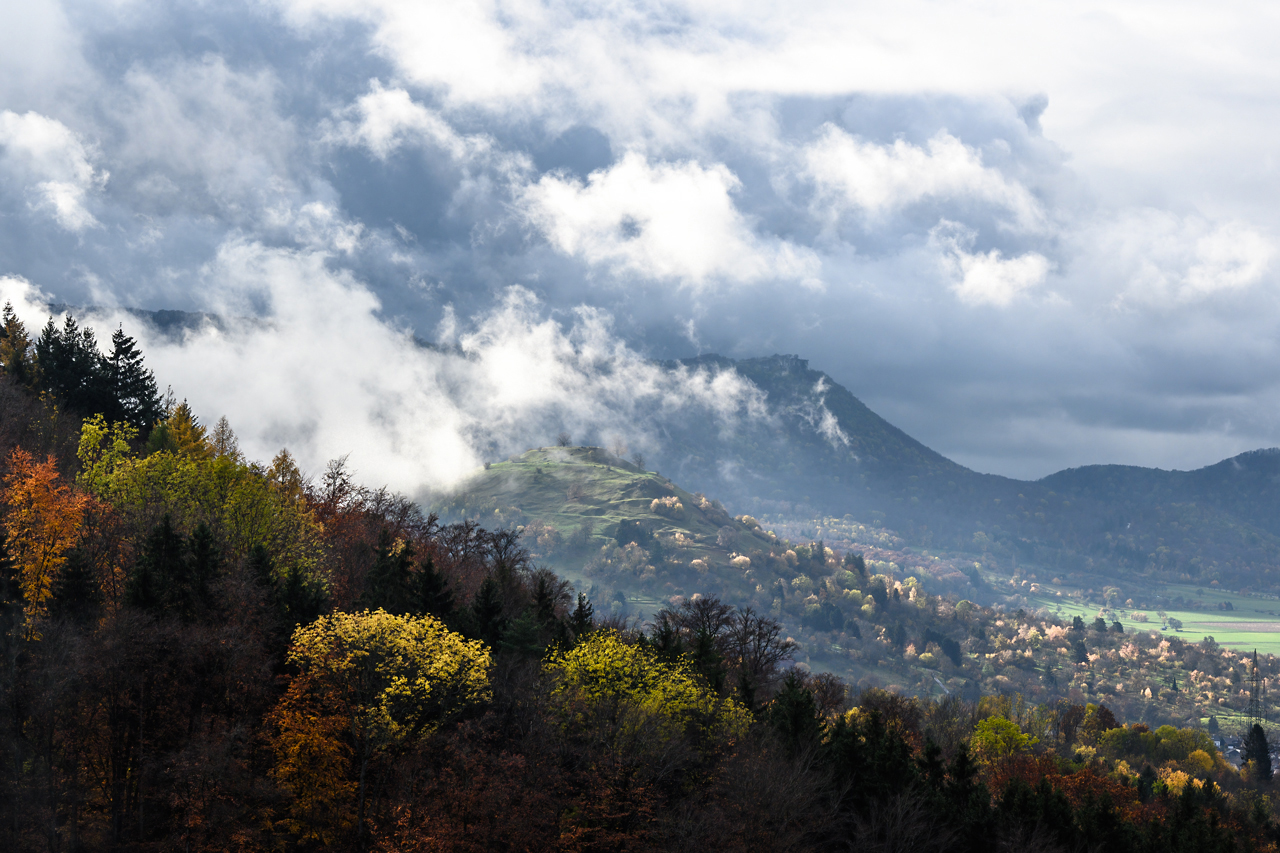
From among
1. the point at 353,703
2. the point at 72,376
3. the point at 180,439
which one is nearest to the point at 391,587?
the point at 353,703

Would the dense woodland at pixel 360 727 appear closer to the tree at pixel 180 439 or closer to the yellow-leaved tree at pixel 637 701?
the yellow-leaved tree at pixel 637 701

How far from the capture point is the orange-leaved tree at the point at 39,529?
3447 inches

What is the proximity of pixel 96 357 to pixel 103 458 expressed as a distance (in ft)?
153

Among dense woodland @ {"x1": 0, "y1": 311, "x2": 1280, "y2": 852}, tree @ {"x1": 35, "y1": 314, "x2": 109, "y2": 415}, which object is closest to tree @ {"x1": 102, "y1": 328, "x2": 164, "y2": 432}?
tree @ {"x1": 35, "y1": 314, "x2": 109, "y2": 415}

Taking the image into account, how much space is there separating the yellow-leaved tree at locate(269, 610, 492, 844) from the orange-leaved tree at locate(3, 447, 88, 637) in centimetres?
2641

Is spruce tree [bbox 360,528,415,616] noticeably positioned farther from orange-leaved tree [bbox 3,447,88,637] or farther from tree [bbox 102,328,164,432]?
tree [bbox 102,328,164,432]

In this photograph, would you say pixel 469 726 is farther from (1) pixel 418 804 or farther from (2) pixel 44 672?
(2) pixel 44 672

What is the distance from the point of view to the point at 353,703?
7862 cm

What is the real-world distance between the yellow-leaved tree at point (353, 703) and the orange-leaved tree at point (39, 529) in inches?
1040

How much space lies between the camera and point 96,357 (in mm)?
159375

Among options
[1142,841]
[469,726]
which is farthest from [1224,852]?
[469,726]

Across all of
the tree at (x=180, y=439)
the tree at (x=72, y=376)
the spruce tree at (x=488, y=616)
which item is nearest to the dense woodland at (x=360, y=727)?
the spruce tree at (x=488, y=616)

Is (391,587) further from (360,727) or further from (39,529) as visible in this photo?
(39,529)

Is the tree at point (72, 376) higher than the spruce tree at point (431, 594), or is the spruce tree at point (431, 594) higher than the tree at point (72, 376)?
the tree at point (72, 376)
